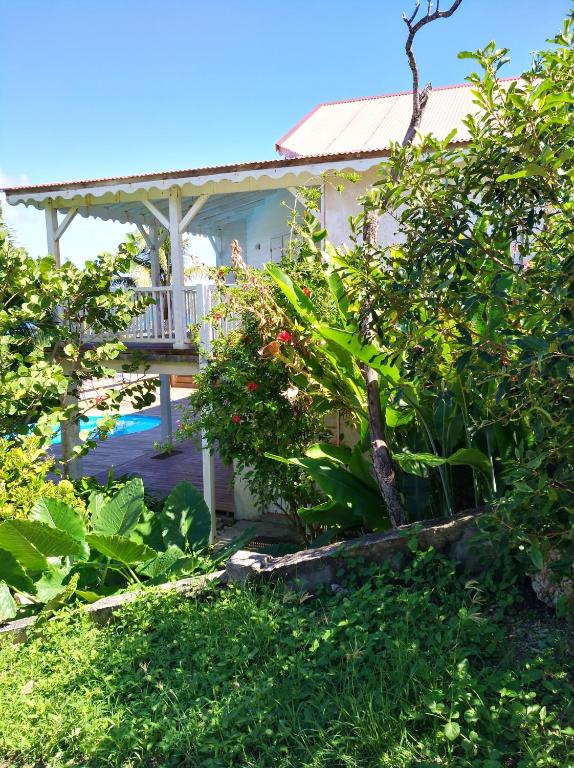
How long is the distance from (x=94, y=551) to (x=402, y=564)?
114 inches

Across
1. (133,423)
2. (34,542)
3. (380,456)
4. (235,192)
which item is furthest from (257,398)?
(133,423)

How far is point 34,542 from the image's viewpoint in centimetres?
445

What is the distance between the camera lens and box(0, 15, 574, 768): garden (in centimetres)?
224

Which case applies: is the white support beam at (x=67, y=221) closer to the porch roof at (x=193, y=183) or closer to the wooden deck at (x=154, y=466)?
the porch roof at (x=193, y=183)

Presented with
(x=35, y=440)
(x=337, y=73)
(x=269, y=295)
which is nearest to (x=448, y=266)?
(x=269, y=295)

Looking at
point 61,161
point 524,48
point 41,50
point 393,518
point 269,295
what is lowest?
point 393,518

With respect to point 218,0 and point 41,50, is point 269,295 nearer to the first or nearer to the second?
point 218,0

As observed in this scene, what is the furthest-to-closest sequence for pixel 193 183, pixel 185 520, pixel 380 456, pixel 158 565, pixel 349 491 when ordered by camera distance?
pixel 193 183 → pixel 185 520 → pixel 158 565 → pixel 349 491 → pixel 380 456

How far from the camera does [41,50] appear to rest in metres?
10.1

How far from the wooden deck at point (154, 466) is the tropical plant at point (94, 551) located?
4.54 m

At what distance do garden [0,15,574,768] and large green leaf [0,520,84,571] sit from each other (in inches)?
0.9

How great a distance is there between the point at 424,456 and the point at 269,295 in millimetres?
2605

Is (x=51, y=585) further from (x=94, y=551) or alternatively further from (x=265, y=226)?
(x=265, y=226)

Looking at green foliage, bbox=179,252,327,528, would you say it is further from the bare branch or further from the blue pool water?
the blue pool water
